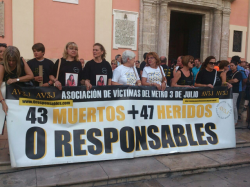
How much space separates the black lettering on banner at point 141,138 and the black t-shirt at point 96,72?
3.62ft

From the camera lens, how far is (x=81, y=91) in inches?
146

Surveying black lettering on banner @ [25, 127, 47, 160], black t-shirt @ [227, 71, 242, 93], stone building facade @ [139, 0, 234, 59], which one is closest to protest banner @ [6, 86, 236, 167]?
black lettering on banner @ [25, 127, 47, 160]

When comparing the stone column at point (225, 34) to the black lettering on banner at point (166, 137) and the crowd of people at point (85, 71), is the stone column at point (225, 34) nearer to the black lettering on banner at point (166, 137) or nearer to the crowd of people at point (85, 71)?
the crowd of people at point (85, 71)

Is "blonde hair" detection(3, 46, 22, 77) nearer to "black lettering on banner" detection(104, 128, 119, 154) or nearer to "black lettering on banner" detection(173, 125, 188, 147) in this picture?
"black lettering on banner" detection(104, 128, 119, 154)

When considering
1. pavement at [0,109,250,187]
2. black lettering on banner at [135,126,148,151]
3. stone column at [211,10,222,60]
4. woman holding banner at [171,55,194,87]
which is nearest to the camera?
pavement at [0,109,250,187]

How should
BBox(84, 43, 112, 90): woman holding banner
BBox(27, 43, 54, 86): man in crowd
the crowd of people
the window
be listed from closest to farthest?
1. the crowd of people
2. BBox(27, 43, 54, 86): man in crowd
3. BBox(84, 43, 112, 90): woman holding banner
4. the window

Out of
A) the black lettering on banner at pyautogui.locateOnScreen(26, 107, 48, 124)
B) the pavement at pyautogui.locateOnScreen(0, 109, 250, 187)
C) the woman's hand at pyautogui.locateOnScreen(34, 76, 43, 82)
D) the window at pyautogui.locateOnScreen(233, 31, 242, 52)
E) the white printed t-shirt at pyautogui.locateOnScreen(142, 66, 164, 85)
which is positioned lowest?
the pavement at pyautogui.locateOnScreen(0, 109, 250, 187)

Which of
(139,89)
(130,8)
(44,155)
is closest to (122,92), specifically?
(139,89)

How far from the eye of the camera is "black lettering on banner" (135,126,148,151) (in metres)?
3.87

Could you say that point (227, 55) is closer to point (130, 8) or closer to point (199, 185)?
point (130, 8)

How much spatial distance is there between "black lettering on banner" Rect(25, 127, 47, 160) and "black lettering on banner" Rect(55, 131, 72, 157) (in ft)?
0.56

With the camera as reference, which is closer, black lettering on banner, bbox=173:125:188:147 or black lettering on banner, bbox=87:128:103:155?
black lettering on banner, bbox=87:128:103:155

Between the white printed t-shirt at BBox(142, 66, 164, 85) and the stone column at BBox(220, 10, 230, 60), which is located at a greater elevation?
the stone column at BBox(220, 10, 230, 60)

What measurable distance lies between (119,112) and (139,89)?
0.52 m
